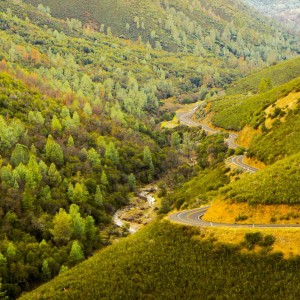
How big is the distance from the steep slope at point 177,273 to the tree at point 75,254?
74.1ft

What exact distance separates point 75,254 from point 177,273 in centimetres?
3856

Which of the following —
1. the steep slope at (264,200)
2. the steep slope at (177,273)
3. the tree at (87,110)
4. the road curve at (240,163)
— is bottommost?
the tree at (87,110)

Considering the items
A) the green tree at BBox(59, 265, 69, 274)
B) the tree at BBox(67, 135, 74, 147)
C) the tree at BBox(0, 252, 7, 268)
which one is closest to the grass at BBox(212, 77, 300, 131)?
the tree at BBox(67, 135, 74, 147)

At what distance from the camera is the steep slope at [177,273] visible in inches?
2320

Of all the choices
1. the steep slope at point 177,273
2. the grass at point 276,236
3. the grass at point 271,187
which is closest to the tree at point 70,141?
the steep slope at point 177,273

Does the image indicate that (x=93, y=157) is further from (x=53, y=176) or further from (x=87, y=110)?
(x=87, y=110)

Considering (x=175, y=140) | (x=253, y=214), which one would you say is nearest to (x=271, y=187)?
(x=253, y=214)

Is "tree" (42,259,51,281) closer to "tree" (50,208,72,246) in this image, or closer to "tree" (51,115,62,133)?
"tree" (50,208,72,246)

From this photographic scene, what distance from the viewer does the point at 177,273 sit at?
210ft

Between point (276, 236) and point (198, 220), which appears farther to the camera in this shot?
point (198, 220)

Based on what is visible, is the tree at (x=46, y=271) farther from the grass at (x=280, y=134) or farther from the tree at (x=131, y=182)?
the tree at (x=131, y=182)

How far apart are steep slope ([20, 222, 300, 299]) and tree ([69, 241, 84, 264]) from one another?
22578mm

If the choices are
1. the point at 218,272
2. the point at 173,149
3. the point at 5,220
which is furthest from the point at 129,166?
the point at 218,272

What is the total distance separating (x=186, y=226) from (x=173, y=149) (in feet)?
362
